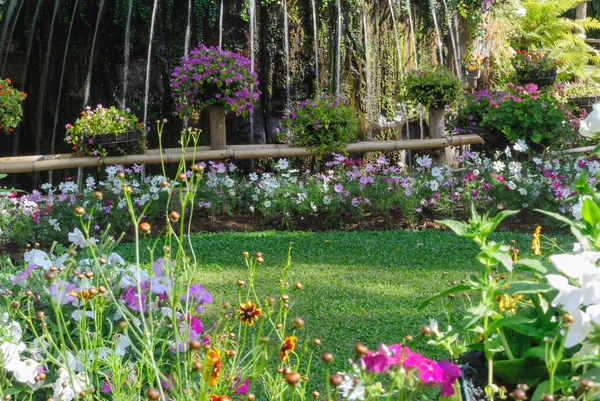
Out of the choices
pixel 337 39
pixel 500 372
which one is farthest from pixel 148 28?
pixel 500 372

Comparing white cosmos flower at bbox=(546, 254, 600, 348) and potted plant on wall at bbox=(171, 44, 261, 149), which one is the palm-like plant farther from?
white cosmos flower at bbox=(546, 254, 600, 348)

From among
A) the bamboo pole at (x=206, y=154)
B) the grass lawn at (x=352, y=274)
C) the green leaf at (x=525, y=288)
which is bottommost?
the grass lawn at (x=352, y=274)

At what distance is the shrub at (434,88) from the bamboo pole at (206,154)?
0.38 meters

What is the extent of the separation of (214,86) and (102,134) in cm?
107

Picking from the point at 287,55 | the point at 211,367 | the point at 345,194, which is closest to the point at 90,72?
the point at 287,55

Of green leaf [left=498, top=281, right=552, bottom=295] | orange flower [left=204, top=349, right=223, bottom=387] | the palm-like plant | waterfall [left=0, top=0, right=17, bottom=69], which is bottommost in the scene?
orange flower [left=204, top=349, right=223, bottom=387]

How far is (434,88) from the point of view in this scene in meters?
6.94

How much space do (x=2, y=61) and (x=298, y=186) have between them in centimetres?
492

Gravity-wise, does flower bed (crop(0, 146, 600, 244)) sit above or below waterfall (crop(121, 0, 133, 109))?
below

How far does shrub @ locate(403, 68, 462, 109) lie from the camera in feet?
22.7

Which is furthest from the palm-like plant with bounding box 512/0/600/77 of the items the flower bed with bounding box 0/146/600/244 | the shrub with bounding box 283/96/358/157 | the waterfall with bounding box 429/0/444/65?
the shrub with bounding box 283/96/358/157

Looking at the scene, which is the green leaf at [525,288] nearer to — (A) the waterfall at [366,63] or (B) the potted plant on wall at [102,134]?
(B) the potted plant on wall at [102,134]

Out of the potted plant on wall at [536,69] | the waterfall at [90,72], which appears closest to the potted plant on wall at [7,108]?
the waterfall at [90,72]

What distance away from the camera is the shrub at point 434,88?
693cm
